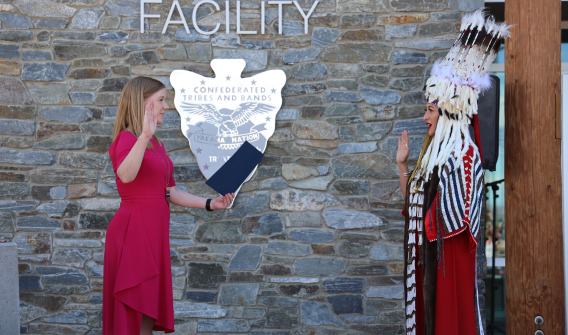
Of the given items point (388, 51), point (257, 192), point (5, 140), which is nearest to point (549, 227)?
point (388, 51)

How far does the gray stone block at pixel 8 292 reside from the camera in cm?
276

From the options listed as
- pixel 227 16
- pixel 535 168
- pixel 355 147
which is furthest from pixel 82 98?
pixel 535 168

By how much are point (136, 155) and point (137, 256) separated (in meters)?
0.48

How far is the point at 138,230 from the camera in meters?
2.30

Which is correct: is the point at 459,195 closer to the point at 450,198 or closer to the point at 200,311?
the point at 450,198

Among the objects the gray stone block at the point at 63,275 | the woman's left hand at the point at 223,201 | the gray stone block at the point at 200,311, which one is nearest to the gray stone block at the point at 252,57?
the woman's left hand at the point at 223,201

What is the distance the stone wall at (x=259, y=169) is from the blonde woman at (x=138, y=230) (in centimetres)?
135

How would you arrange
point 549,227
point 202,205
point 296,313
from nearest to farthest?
point 202,205 < point 549,227 < point 296,313

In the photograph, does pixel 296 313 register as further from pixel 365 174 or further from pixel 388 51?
pixel 388 51

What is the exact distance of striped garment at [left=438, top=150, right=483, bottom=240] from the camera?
8.10 feet

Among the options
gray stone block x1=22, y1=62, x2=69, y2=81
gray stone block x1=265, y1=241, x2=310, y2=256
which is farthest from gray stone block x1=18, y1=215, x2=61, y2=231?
gray stone block x1=265, y1=241, x2=310, y2=256

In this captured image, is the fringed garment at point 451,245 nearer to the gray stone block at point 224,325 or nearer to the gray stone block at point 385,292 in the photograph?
the gray stone block at point 385,292

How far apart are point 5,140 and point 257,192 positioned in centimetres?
199

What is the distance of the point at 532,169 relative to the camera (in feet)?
9.54
